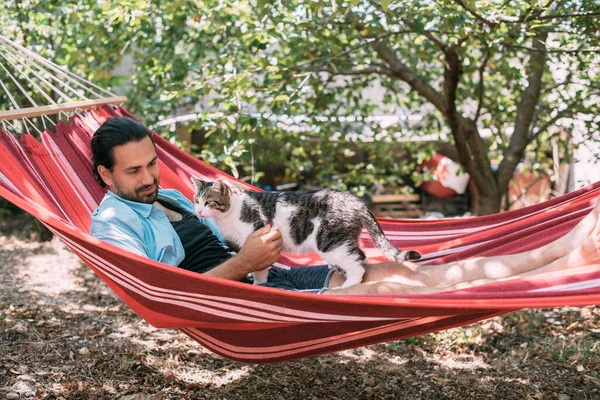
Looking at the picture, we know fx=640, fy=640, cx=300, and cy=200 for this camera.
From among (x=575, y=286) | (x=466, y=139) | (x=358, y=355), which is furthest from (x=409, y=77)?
(x=575, y=286)

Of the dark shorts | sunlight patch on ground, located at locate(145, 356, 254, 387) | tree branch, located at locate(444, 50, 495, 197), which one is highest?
tree branch, located at locate(444, 50, 495, 197)

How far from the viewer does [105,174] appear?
2.14m

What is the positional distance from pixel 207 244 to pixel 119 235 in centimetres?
37

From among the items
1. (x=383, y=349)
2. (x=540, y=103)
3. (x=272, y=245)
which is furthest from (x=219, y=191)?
(x=540, y=103)

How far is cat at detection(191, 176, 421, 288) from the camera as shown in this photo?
208 cm

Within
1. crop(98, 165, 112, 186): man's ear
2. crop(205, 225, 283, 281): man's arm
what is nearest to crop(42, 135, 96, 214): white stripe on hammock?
crop(98, 165, 112, 186): man's ear

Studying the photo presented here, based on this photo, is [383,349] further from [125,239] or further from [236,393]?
[125,239]

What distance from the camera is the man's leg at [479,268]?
1.88m

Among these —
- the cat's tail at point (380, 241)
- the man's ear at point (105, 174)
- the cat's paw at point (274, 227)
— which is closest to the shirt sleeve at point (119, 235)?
the man's ear at point (105, 174)

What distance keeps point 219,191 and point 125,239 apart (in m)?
0.39

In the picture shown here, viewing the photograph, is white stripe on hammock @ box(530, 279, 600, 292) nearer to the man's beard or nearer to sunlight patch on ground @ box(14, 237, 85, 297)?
the man's beard

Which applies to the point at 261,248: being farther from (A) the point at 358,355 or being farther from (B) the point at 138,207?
(A) the point at 358,355

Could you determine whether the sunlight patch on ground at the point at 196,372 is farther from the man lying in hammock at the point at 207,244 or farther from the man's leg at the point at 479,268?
the man's leg at the point at 479,268

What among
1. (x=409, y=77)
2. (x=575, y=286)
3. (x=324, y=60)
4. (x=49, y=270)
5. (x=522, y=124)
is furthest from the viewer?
(x=49, y=270)
